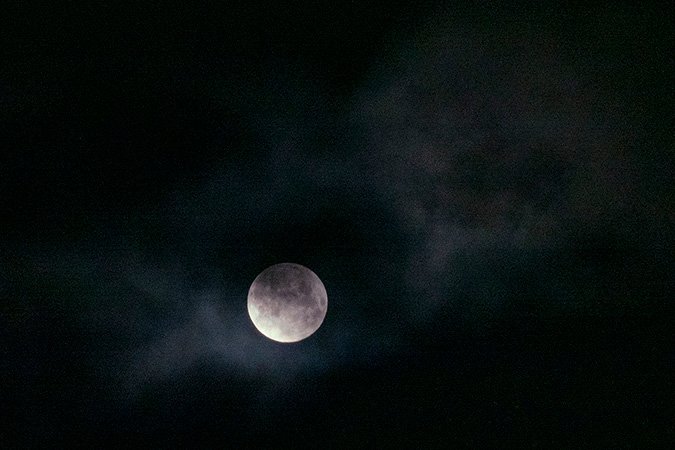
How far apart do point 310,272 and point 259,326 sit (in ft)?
15.4

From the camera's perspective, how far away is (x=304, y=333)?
19656mm

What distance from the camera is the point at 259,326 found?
19.1 m

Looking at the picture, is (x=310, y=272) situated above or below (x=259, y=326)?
above

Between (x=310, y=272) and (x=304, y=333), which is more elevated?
(x=310, y=272)

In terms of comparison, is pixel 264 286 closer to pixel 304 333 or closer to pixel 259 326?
pixel 259 326

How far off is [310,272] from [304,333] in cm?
402

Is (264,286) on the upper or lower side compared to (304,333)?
upper

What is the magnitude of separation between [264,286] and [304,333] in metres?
4.19

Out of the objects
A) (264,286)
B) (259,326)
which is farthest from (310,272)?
(259,326)

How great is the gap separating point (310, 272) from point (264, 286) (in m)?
3.09

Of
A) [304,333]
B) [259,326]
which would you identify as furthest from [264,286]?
[304,333]

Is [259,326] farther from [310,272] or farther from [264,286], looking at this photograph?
[310,272]

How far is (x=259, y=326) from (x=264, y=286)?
8.92 feet
